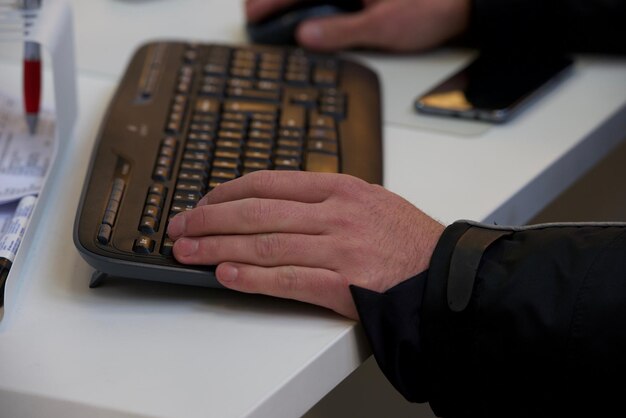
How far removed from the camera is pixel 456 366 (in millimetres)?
651

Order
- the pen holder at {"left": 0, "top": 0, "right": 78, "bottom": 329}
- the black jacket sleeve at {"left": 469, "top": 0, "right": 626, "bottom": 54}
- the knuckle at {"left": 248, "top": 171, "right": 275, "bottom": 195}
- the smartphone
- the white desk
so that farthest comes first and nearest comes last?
the black jacket sleeve at {"left": 469, "top": 0, "right": 626, "bottom": 54}, the smartphone, the pen holder at {"left": 0, "top": 0, "right": 78, "bottom": 329}, the knuckle at {"left": 248, "top": 171, "right": 275, "bottom": 195}, the white desk

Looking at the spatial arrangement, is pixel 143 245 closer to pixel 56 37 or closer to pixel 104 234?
pixel 104 234

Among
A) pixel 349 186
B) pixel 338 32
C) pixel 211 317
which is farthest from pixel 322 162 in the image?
pixel 338 32

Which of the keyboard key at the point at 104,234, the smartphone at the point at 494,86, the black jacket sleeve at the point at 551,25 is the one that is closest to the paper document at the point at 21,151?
the keyboard key at the point at 104,234

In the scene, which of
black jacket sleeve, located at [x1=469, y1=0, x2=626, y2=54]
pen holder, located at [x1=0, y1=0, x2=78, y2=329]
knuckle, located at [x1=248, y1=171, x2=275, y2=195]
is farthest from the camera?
black jacket sleeve, located at [x1=469, y1=0, x2=626, y2=54]

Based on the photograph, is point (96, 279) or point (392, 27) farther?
point (392, 27)

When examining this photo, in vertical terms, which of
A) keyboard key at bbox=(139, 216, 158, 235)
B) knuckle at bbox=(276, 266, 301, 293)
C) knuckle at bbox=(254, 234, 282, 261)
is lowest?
keyboard key at bbox=(139, 216, 158, 235)

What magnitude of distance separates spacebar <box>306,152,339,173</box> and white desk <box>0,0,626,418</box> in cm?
5

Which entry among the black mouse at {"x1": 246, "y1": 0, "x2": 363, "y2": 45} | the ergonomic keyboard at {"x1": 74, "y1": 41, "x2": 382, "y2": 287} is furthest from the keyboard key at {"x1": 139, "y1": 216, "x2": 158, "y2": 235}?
the black mouse at {"x1": 246, "y1": 0, "x2": 363, "y2": 45}

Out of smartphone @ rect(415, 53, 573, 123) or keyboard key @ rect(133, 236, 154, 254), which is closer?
keyboard key @ rect(133, 236, 154, 254)

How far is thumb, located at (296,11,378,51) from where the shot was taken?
1.04 meters

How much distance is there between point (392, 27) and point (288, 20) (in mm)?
112

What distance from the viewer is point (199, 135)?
792 mm

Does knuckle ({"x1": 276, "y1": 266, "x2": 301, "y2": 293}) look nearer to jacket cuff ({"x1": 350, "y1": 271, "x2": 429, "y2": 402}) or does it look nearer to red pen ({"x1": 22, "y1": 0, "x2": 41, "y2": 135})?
jacket cuff ({"x1": 350, "y1": 271, "x2": 429, "y2": 402})
